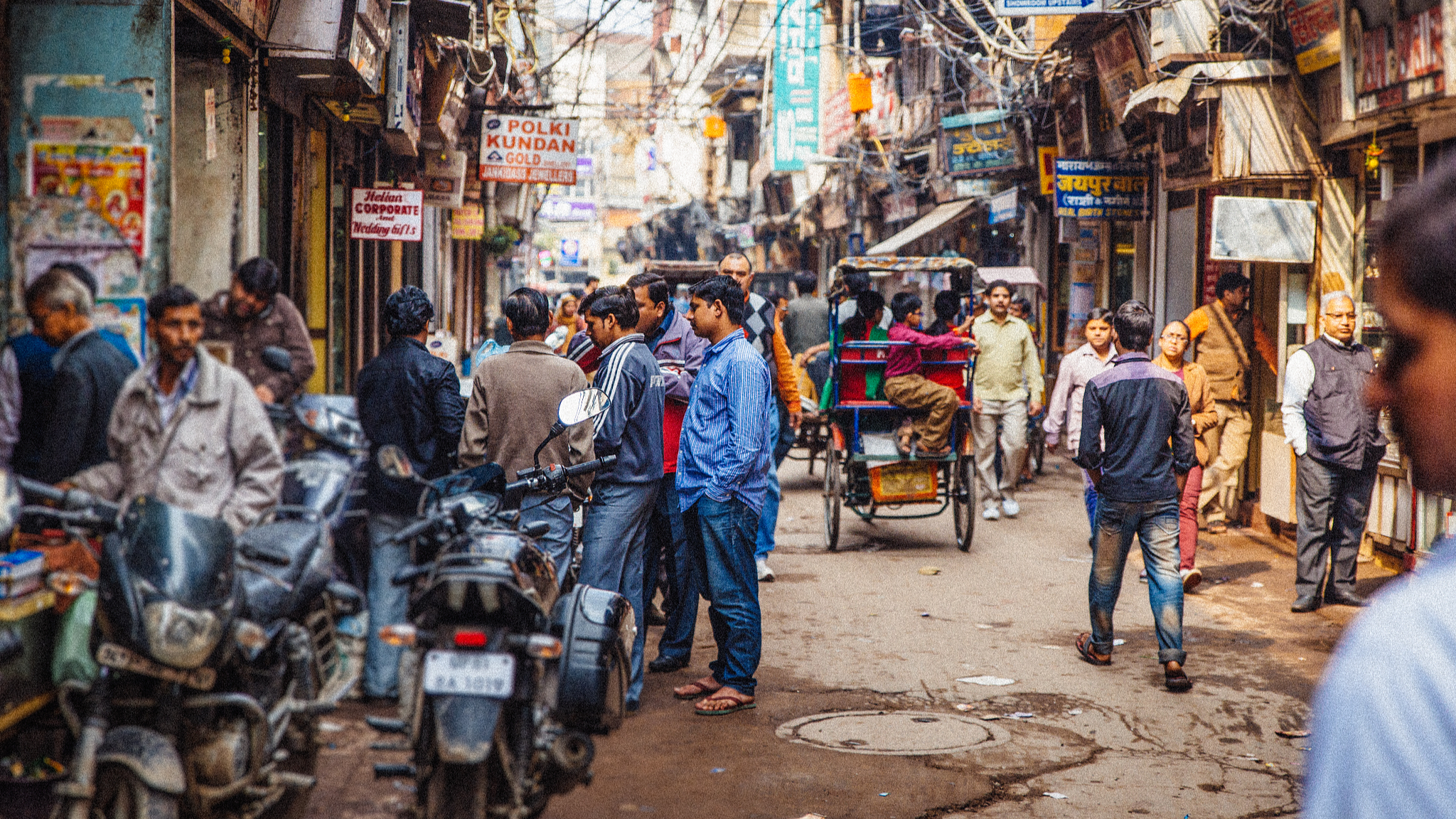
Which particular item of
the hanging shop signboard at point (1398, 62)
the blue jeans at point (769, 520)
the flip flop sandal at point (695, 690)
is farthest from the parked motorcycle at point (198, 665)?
the hanging shop signboard at point (1398, 62)

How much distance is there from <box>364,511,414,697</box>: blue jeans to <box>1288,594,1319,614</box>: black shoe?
6.64 metres

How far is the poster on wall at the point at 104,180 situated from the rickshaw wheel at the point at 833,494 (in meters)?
7.94

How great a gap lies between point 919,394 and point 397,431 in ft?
21.4

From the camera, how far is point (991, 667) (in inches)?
287

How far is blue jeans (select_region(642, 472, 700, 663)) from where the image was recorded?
7141 mm

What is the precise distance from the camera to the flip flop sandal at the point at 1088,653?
7336mm

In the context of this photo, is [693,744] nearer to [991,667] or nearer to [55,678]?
[991,667]

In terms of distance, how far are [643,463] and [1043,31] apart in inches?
554

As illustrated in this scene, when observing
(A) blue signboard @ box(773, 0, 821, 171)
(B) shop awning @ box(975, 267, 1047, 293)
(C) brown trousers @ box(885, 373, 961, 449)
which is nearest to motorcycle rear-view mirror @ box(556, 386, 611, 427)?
(C) brown trousers @ box(885, 373, 961, 449)

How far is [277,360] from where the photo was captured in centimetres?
343

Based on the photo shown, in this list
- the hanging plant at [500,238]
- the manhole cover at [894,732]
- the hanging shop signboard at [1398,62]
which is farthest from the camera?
the hanging plant at [500,238]

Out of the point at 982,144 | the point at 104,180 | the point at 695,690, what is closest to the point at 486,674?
the point at 104,180

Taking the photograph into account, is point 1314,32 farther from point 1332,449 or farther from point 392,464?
point 392,464

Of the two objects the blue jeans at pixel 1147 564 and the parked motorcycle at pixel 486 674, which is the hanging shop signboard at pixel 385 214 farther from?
the blue jeans at pixel 1147 564
